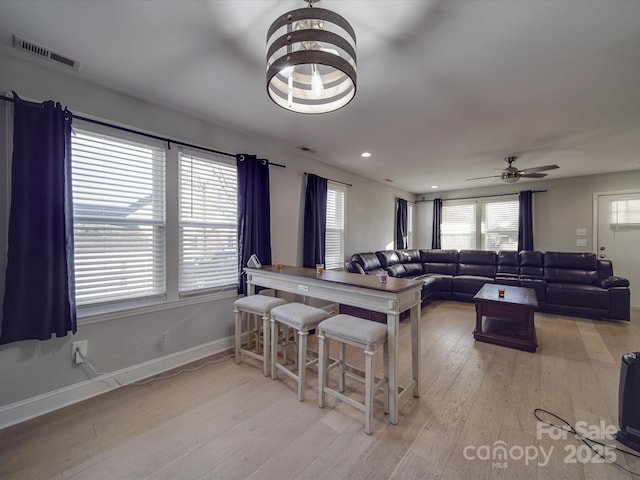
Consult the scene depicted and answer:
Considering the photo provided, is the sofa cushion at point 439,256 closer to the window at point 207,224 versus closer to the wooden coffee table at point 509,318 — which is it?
the wooden coffee table at point 509,318

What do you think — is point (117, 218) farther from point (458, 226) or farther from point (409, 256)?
point (458, 226)

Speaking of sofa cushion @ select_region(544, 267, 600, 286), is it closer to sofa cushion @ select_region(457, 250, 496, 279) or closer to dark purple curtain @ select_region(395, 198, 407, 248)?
sofa cushion @ select_region(457, 250, 496, 279)

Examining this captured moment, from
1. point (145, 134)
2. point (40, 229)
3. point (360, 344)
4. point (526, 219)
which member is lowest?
point (360, 344)

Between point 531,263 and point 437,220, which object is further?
point 437,220

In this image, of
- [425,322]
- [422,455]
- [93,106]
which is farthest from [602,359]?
[93,106]

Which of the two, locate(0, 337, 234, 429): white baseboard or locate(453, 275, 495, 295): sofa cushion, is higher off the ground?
locate(453, 275, 495, 295): sofa cushion

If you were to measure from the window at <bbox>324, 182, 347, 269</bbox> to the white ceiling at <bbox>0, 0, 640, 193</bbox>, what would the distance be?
4.56 feet

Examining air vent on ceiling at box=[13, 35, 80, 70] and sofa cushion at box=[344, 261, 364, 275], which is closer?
air vent on ceiling at box=[13, 35, 80, 70]

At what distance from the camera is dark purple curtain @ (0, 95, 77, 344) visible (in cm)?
185

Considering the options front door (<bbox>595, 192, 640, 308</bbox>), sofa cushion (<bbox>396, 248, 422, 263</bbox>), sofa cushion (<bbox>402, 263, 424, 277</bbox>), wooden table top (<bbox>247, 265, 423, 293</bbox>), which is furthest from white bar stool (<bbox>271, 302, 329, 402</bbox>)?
front door (<bbox>595, 192, 640, 308</bbox>)

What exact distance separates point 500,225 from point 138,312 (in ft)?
23.6

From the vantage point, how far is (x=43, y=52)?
1.82 meters

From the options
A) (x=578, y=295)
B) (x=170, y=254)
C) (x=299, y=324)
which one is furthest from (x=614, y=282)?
(x=170, y=254)

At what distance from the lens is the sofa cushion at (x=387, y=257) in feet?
17.9
